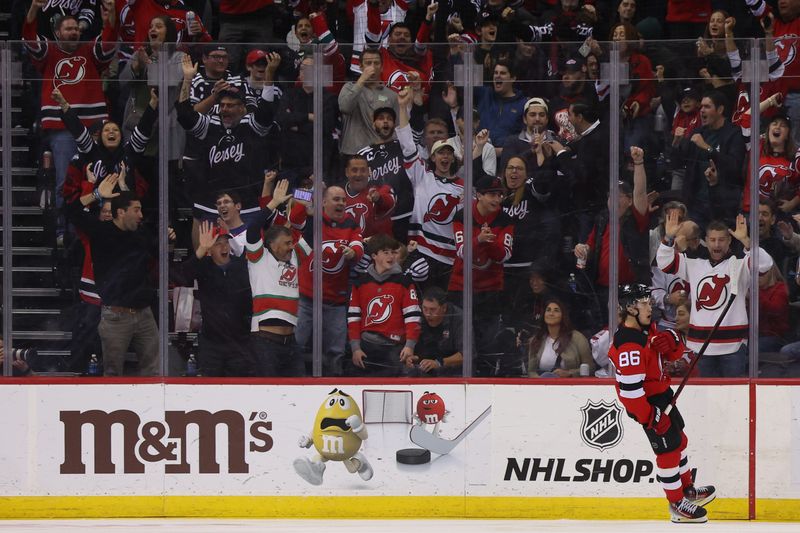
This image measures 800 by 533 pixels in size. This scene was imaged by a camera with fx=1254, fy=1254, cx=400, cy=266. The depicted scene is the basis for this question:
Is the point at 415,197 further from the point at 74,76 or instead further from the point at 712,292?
the point at 74,76

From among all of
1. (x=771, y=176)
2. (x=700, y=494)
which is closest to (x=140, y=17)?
(x=771, y=176)

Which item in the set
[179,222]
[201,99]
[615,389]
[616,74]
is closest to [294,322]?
[179,222]

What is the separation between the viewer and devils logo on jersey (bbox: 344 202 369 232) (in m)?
7.46

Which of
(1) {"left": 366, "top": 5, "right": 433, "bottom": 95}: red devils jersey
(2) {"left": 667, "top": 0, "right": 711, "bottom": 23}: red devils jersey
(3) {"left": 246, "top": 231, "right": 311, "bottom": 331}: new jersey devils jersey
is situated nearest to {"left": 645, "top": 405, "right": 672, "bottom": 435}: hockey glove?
(3) {"left": 246, "top": 231, "right": 311, "bottom": 331}: new jersey devils jersey

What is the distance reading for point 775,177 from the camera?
24.0ft

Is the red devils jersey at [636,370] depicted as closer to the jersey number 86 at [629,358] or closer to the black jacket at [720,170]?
→ the jersey number 86 at [629,358]

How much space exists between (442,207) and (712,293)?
1.66 m

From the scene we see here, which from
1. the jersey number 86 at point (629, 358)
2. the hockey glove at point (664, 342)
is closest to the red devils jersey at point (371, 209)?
the jersey number 86 at point (629, 358)

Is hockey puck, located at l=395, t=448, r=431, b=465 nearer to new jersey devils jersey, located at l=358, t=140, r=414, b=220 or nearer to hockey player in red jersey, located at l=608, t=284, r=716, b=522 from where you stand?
hockey player in red jersey, located at l=608, t=284, r=716, b=522

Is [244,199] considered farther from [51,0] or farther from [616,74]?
[51,0]

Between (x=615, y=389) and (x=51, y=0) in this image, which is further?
(x=51, y=0)

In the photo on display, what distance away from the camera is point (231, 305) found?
24.6 feet

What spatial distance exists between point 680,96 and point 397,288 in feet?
6.58

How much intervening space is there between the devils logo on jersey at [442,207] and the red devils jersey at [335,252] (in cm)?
45
